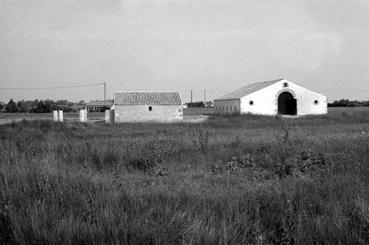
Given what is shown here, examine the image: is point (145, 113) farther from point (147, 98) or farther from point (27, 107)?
point (27, 107)

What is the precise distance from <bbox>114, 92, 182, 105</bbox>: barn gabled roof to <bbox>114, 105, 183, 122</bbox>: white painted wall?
39 centimetres

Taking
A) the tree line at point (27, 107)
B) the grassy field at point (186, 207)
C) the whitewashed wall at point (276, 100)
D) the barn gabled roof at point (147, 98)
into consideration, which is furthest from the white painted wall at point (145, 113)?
the tree line at point (27, 107)

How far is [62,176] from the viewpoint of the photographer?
537cm

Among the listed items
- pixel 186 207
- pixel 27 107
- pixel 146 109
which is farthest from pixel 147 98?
pixel 27 107

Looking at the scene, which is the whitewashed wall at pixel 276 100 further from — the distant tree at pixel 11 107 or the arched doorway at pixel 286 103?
the distant tree at pixel 11 107

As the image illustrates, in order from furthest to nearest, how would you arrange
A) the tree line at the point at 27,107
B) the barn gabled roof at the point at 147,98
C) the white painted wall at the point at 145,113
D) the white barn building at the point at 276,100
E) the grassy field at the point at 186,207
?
the tree line at the point at 27,107
the white barn building at the point at 276,100
the barn gabled roof at the point at 147,98
the white painted wall at the point at 145,113
the grassy field at the point at 186,207

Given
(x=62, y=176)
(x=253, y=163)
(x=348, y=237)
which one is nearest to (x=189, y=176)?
(x=253, y=163)

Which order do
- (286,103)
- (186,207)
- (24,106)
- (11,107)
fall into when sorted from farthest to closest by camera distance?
(11,107), (24,106), (286,103), (186,207)

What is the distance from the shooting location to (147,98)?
120 ft

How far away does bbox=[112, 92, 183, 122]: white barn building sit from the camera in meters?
35.4

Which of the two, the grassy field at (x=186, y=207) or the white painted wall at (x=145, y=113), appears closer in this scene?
the grassy field at (x=186, y=207)

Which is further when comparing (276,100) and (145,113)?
(276,100)

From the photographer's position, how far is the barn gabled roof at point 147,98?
3584cm

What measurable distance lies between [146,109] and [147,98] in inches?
57.6
